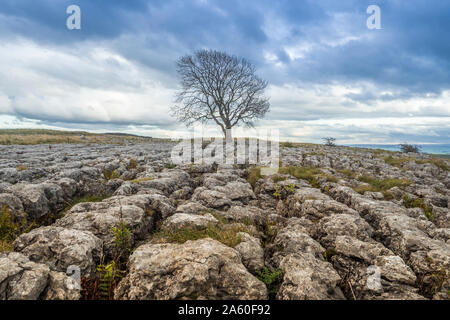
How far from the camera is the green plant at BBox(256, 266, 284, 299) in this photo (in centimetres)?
482

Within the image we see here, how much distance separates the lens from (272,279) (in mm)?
4895

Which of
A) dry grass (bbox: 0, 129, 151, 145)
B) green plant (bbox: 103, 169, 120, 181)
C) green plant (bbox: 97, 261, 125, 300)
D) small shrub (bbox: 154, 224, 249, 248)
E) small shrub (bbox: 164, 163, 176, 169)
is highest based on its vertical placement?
dry grass (bbox: 0, 129, 151, 145)

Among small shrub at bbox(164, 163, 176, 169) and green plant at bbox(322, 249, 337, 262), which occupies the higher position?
small shrub at bbox(164, 163, 176, 169)

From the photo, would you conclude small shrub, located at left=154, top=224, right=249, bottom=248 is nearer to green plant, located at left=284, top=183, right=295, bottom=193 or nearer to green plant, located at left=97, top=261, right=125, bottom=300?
green plant, located at left=97, top=261, right=125, bottom=300

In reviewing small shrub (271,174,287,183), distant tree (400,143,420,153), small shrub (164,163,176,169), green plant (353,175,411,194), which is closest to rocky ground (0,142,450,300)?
green plant (353,175,411,194)

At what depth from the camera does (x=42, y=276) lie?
164 inches

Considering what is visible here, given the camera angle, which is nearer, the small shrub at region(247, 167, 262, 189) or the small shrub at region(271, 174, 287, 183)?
the small shrub at region(271, 174, 287, 183)

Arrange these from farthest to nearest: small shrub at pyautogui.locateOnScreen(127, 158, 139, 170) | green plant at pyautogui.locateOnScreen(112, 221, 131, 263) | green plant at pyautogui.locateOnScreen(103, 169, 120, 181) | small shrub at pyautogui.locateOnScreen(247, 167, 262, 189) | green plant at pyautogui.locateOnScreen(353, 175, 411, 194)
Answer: small shrub at pyautogui.locateOnScreen(127, 158, 139, 170)
green plant at pyautogui.locateOnScreen(103, 169, 120, 181)
small shrub at pyautogui.locateOnScreen(247, 167, 262, 189)
green plant at pyautogui.locateOnScreen(353, 175, 411, 194)
green plant at pyautogui.locateOnScreen(112, 221, 131, 263)

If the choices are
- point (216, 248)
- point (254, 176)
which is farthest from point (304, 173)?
point (216, 248)

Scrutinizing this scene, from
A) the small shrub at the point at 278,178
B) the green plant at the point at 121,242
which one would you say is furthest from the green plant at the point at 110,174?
the small shrub at the point at 278,178
